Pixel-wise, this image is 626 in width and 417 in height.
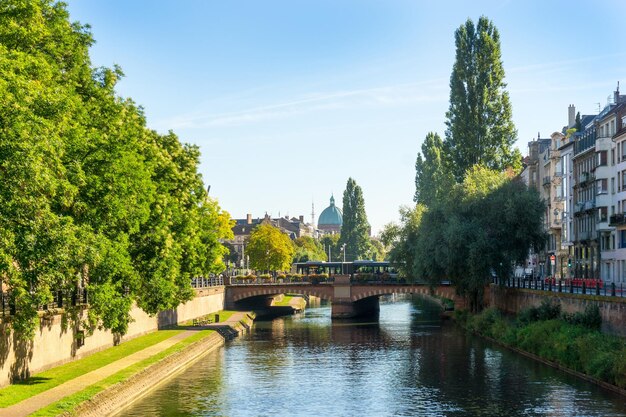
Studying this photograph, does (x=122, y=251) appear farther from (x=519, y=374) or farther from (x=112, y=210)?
(x=519, y=374)

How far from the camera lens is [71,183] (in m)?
42.2

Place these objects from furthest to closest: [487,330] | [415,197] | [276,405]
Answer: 1. [415,197]
2. [487,330]
3. [276,405]

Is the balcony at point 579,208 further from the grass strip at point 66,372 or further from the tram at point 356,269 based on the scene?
the grass strip at point 66,372

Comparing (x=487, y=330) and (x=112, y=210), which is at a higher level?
(x=112, y=210)

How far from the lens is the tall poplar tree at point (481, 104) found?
106062 mm

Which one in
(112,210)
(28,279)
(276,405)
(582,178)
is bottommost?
(276,405)

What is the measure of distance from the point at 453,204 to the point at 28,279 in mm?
56552

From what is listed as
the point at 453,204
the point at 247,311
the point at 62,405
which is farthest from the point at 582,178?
Result: the point at 62,405

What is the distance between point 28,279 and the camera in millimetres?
37219

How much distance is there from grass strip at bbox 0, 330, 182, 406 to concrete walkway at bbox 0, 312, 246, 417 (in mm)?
439

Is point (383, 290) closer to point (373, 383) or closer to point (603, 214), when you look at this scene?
point (603, 214)

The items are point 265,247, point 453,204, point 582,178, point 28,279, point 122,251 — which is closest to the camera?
point 28,279

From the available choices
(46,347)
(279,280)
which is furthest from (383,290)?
(46,347)

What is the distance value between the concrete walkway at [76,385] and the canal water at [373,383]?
2.71 meters
